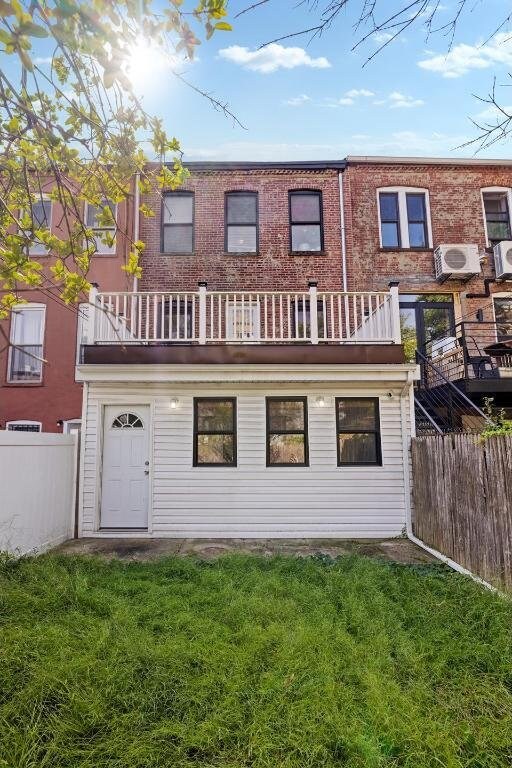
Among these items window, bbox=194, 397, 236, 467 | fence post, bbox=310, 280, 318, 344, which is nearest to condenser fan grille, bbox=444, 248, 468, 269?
fence post, bbox=310, 280, 318, 344

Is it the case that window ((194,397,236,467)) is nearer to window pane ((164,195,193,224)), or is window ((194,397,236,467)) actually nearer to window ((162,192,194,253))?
window ((162,192,194,253))

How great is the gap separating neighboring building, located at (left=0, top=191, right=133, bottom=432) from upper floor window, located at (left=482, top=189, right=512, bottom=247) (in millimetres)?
9606

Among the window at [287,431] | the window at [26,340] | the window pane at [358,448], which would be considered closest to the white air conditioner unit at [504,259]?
the window pane at [358,448]

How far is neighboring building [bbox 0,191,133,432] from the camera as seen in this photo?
34.8 ft

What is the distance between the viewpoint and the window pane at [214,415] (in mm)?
7312

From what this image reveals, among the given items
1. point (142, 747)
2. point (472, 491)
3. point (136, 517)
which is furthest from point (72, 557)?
point (472, 491)

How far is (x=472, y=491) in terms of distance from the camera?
4918 mm

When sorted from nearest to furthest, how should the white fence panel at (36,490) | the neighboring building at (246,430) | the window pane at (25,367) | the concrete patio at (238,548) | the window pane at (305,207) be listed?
the white fence panel at (36,490) → the concrete patio at (238,548) → the neighboring building at (246,430) → the window pane at (305,207) → the window pane at (25,367)

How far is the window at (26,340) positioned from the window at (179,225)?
3913 mm

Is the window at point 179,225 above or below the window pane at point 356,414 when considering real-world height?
above

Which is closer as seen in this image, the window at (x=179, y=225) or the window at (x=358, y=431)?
the window at (x=358, y=431)

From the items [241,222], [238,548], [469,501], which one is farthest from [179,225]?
[469,501]

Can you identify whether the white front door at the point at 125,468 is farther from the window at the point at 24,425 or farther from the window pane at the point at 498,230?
the window pane at the point at 498,230

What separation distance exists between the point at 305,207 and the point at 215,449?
7.05 metres
